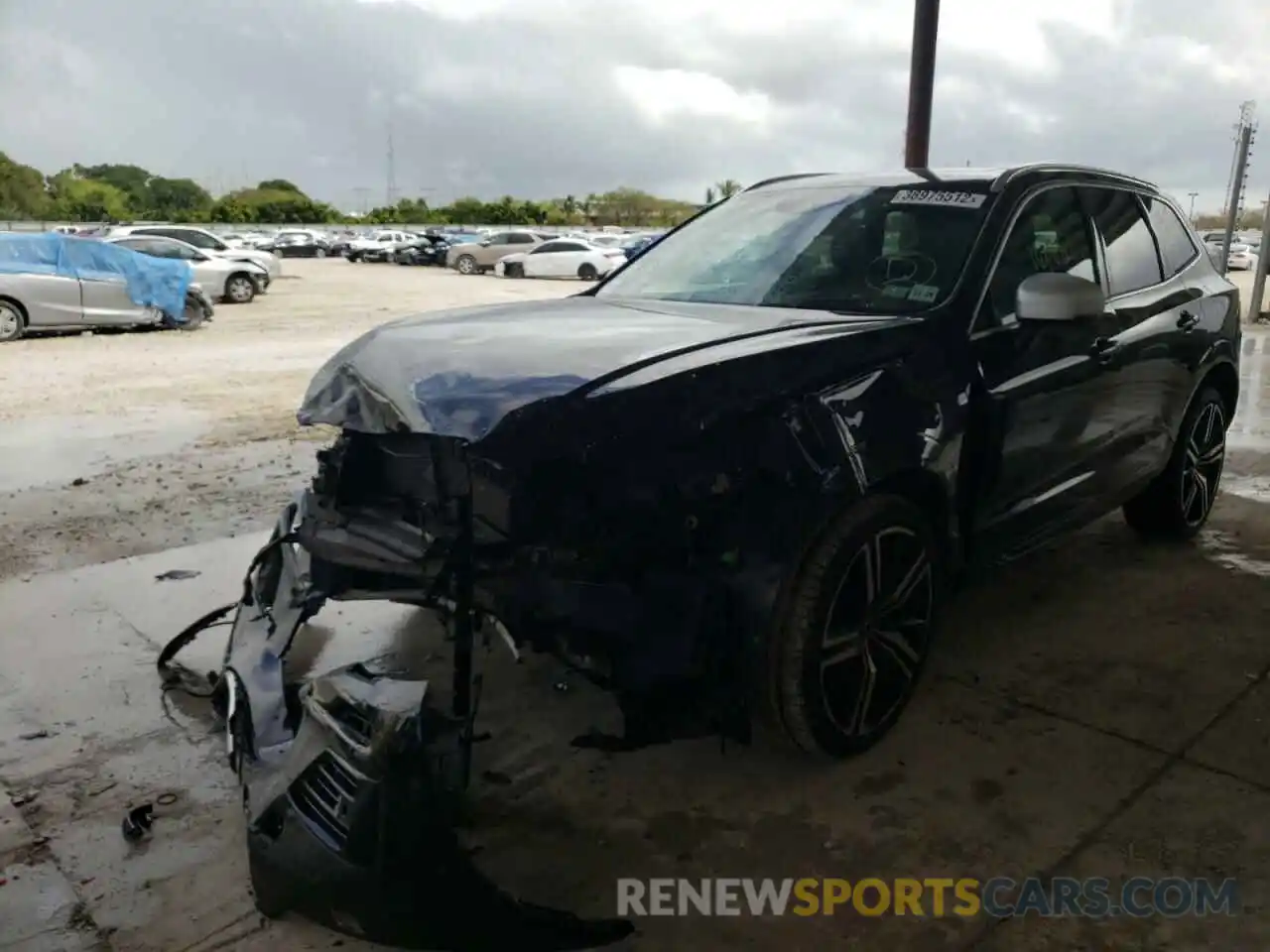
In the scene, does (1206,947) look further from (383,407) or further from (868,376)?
(383,407)

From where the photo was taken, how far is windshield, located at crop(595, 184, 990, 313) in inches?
133

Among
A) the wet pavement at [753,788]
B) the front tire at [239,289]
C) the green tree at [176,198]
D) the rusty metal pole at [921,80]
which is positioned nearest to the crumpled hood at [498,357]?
the wet pavement at [753,788]

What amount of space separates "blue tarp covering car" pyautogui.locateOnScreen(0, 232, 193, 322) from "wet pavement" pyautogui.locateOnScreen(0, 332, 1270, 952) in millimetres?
10847

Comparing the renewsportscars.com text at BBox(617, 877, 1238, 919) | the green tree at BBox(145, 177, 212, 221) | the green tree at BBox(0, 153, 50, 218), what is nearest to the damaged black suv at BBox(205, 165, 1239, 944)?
the renewsportscars.com text at BBox(617, 877, 1238, 919)

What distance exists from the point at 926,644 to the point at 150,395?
26.5 feet

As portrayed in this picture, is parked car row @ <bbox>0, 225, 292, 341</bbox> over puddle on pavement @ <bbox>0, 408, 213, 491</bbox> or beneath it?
over

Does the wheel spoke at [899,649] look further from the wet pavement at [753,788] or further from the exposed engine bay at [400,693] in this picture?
the exposed engine bay at [400,693]

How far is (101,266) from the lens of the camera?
1358 cm

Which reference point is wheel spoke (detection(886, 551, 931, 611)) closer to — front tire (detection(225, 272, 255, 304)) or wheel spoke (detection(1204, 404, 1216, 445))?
wheel spoke (detection(1204, 404, 1216, 445))

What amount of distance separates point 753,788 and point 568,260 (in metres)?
26.8

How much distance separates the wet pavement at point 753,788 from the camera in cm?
234

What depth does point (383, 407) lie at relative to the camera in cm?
270

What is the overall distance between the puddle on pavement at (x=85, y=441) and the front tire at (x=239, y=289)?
38.4ft

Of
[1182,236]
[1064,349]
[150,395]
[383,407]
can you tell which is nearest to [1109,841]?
[1064,349]
